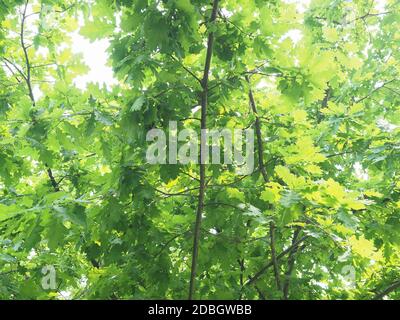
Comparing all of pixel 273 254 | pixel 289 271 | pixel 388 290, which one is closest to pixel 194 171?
pixel 273 254

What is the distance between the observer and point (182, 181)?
3.15 m

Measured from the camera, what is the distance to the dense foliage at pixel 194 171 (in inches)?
86.1

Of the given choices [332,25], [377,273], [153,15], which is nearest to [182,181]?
[153,15]

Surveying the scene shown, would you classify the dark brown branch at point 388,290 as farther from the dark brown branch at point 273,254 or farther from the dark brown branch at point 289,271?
the dark brown branch at point 273,254

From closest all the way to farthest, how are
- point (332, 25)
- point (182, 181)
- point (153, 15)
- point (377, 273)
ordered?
point (153, 15)
point (182, 181)
point (377, 273)
point (332, 25)

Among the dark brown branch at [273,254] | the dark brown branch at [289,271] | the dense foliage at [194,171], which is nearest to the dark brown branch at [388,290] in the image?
the dense foliage at [194,171]

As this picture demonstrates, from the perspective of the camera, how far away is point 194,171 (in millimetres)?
3104

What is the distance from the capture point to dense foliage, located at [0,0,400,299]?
219 centimetres

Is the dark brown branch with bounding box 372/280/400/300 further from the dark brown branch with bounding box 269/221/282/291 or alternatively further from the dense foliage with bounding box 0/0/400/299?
the dark brown branch with bounding box 269/221/282/291

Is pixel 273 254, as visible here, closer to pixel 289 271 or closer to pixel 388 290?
pixel 289 271

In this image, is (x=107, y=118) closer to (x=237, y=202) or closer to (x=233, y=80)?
(x=233, y=80)

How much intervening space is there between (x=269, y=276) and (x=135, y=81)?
7.07ft

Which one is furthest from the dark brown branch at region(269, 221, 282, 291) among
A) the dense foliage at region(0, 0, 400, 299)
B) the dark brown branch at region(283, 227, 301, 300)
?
the dark brown branch at region(283, 227, 301, 300)

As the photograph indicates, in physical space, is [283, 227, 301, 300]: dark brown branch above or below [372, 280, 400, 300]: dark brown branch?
above
